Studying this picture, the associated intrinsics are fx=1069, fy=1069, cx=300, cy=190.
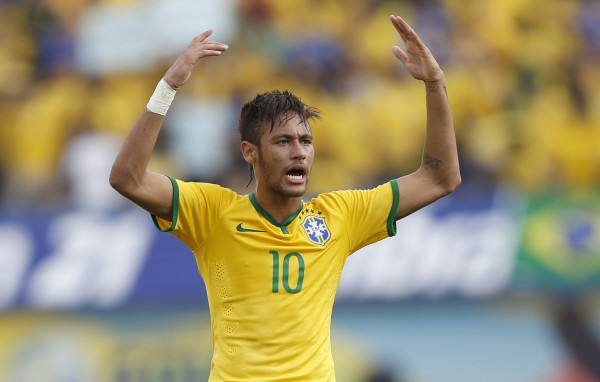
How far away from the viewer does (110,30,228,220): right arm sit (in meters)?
4.74

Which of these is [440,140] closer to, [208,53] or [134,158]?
[208,53]

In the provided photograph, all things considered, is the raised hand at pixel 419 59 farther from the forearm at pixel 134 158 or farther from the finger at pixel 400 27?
the forearm at pixel 134 158

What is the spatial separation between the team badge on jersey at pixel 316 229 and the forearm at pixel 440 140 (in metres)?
0.62

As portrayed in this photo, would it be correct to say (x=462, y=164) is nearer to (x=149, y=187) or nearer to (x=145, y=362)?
(x=145, y=362)

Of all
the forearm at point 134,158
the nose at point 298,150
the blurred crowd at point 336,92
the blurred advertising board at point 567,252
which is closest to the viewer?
the forearm at point 134,158

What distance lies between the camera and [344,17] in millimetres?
12258

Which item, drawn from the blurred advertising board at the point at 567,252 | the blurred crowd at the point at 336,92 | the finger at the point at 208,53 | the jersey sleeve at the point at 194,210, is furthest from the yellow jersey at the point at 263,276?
the blurred crowd at the point at 336,92

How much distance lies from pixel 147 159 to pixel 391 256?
5.46 m

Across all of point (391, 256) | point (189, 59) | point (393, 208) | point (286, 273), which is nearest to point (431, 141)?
point (393, 208)

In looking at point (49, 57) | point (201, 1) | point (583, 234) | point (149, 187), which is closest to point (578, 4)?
point (583, 234)

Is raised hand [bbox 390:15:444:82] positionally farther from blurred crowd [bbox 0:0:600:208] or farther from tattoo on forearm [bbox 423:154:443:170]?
blurred crowd [bbox 0:0:600:208]

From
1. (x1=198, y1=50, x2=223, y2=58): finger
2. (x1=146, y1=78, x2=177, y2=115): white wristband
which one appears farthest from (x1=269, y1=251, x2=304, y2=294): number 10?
(x1=198, y1=50, x2=223, y2=58): finger

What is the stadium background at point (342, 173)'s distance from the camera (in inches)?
387

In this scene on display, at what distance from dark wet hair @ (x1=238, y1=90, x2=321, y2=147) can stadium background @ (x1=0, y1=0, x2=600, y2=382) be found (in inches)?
188
